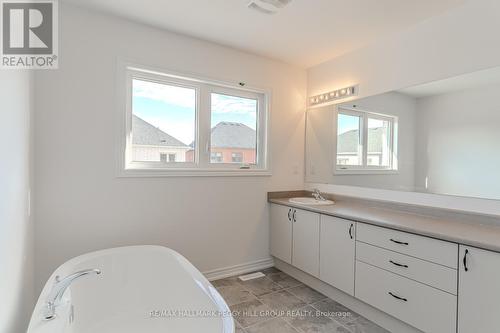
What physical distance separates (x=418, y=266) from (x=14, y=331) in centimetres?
221

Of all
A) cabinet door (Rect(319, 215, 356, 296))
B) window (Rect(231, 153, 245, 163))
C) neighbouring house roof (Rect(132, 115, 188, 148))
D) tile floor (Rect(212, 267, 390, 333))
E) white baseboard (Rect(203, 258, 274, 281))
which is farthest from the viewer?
window (Rect(231, 153, 245, 163))

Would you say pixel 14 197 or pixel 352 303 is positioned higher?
pixel 14 197

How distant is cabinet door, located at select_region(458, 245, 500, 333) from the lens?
4.45ft

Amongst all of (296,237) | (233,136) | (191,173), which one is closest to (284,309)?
(296,237)

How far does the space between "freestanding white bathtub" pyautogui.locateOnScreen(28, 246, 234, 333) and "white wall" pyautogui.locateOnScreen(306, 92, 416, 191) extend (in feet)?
6.14

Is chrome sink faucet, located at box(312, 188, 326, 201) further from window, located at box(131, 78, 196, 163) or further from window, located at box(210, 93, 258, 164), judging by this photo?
window, located at box(131, 78, 196, 163)

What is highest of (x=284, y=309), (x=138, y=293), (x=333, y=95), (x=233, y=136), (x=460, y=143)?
(x=333, y=95)

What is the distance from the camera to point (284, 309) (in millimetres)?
2156

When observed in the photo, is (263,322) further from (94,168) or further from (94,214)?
(94,168)

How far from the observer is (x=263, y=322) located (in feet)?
6.48

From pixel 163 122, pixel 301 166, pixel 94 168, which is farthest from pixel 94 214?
pixel 301 166

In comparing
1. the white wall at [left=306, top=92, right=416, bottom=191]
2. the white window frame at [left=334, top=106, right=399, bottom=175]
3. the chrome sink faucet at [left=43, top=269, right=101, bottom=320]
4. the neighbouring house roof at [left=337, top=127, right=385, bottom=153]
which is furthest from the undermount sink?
the chrome sink faucet at [left=43, top=269, right=101, bottom=320]

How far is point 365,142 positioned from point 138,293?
2.46 meters

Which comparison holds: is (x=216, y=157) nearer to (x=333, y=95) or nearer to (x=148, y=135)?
(x=148, y=135)
